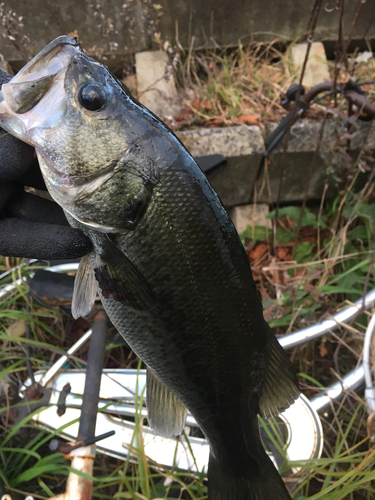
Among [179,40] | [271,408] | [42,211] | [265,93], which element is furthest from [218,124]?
[271,408]

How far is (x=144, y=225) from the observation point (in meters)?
0.97

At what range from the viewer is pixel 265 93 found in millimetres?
2996

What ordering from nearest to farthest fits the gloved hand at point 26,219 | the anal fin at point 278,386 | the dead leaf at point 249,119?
the gloved hand at point 26,219
the anal fin at point 278,386
the dead leaf at point 249,119

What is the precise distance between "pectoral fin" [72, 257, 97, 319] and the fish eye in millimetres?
522

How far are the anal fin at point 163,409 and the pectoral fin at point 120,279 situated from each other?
1.34 ft

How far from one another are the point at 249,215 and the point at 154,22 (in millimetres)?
1909

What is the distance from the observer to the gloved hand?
107cm

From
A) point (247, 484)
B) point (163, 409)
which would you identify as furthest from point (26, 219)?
point (247, 484)

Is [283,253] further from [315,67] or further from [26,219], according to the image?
[26,219]

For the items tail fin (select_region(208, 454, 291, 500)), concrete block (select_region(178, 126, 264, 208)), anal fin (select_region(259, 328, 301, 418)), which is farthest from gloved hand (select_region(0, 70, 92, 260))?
concrete block (select_region(178, 126, 264, 208))

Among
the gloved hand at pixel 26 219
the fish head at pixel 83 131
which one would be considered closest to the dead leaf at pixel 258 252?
the gloved hand at pixel 26 219

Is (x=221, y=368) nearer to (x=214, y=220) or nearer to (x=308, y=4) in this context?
(x=214, y=220)

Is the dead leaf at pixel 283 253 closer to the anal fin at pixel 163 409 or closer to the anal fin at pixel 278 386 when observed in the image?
the anal fin at pixel 278 386

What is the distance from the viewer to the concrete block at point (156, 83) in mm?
2725
